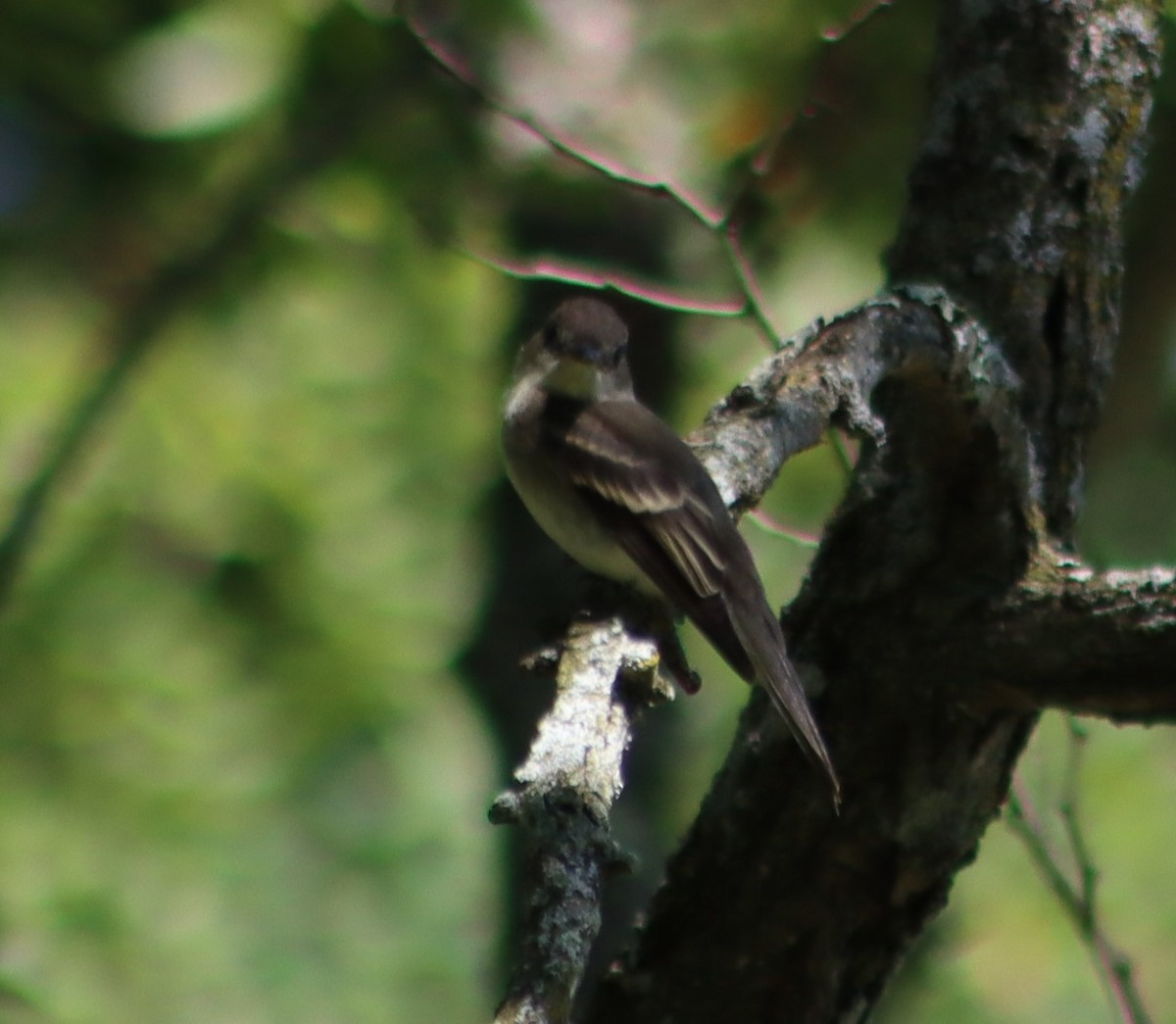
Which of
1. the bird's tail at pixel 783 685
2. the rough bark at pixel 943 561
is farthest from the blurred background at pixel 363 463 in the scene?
the bird's tail at pixel 783 685

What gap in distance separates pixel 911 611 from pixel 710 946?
0.79 meters

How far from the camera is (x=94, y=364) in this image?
598 centimetres

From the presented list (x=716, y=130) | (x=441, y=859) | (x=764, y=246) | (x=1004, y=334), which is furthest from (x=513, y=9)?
(x=441, y=859)

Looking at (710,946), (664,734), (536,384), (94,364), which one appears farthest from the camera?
(664,734)

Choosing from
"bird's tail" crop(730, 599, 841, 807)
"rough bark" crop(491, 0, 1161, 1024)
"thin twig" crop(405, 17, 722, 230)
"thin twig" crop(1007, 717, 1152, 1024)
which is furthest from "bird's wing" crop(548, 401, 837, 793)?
"thin twig" crop(1007, 717, 1152, 1024)

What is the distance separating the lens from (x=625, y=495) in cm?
375

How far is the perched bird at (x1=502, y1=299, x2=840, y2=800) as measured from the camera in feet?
10.7

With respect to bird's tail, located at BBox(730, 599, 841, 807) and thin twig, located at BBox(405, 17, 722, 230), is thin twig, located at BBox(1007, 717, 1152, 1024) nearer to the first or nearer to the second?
bird's tail, located at BBox(730, 599, 841, 807)

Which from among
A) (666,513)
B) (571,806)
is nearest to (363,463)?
(666,513)

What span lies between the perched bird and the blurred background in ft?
1.52

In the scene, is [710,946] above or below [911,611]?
below

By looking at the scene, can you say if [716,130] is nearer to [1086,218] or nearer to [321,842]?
[1086,218]

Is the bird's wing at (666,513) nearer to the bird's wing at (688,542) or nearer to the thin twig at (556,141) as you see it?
the bird's wing at (688,542)

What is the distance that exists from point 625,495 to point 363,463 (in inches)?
175
